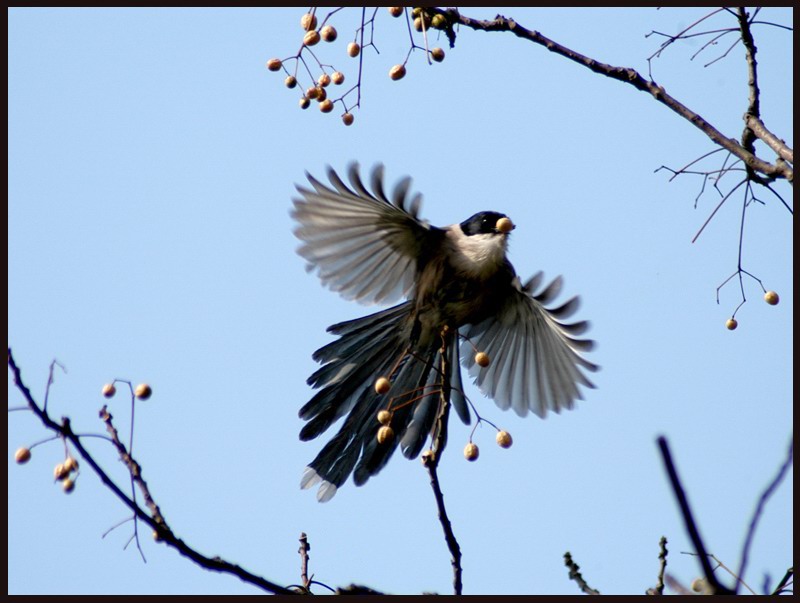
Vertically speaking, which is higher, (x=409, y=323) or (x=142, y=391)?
(x=409, y=323)

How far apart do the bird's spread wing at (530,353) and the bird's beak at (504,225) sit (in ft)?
1.40

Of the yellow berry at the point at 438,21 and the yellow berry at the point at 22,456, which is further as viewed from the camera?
the yellow berry at the point at 438,21

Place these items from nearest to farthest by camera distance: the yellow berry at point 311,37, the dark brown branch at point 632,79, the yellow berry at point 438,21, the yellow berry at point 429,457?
1. the yellow berry at point 429,457
2. the dark brown branch at point 632,79
3. the yellow berry at point 438,21
4. the yellow berry at point 311,37

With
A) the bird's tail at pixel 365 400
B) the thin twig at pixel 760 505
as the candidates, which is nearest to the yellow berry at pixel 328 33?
the bird's tail at pixel 365 400

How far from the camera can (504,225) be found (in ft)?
14.6

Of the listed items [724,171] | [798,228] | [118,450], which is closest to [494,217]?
[724,171]

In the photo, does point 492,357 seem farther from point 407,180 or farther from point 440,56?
point 440,56

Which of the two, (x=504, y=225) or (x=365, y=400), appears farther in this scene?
(x=365, y=400)

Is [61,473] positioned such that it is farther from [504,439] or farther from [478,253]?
[478,253]

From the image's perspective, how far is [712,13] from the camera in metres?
3.27

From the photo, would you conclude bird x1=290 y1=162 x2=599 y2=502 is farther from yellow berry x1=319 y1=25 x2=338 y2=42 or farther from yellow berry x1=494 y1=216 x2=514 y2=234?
yellow berry x1=319 y1=25 x2=338 y2=42

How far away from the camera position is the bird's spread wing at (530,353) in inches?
194

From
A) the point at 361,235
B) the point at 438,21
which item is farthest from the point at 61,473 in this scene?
the point at 361,235

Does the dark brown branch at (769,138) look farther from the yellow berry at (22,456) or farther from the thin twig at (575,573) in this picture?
the yellow berry at (22,456)
